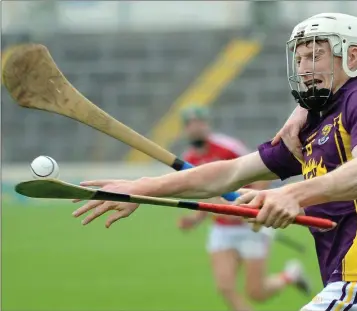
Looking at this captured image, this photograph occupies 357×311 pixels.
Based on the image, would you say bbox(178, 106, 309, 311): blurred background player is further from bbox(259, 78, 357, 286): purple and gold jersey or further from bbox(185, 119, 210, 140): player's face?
bbox(259, 78, 357, 286): purple and gold jersey

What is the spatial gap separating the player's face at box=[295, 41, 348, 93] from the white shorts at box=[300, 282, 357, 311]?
0.77m

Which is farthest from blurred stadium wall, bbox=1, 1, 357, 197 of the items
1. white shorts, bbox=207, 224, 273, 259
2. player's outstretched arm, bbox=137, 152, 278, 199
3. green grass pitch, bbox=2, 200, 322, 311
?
player's outstretched arm, bbox=137, 152, 278, 199

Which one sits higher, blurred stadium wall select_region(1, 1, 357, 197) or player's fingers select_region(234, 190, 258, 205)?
blurred stadium wall select_region(1, 1, 357, 197)

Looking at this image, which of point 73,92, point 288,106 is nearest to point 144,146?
point 73,92

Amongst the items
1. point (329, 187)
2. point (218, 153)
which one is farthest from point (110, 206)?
point (218, 153)

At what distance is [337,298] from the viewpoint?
3.81 metres

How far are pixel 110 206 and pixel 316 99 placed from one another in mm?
945

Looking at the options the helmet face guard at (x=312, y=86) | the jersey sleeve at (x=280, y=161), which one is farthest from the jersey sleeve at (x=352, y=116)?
the jersey sleeve at (x=280, y=161)

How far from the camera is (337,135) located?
12.6 ft

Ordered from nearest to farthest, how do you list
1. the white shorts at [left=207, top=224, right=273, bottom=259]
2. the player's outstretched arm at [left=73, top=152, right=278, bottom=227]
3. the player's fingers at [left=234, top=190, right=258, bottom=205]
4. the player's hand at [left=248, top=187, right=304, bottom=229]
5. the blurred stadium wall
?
the player's hand at [left=248, top=187, right=304, bottom=229]
the player's fingers at [left=234, top=190, right=258, bottom=205]
the player's outstretched arm at [left=73, top=152, right=278, bottom=227]
the white shorts at [left=207, top=224, right=273, bottom=259]
the blurred stadium wall

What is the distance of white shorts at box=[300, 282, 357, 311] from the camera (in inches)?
149

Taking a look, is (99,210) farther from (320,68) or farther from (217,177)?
(320,68)

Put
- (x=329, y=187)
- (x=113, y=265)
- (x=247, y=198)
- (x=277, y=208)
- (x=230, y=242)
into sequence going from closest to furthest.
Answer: (x=277, y=208)
(x=329, y=187)
(x=247, y=198)
(x=230, y=242)
(x=113, y=265)

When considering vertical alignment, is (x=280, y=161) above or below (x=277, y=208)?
above
